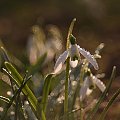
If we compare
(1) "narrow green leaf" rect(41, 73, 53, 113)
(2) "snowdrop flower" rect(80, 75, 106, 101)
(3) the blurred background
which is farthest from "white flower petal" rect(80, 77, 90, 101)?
(3) the blurred background


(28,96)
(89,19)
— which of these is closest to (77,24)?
(89,19)

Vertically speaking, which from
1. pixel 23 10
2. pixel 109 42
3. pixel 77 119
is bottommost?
pixel 77 119

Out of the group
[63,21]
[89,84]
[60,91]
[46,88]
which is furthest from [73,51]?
[63,21]

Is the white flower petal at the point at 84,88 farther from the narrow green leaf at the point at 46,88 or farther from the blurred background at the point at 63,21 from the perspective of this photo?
the blurred background at the point at 63,21

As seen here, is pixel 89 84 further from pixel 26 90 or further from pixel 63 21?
pixel 63 21

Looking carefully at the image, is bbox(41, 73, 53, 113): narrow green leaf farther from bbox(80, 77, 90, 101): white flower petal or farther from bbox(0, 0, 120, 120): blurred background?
bbox(0, 0, 120, 120): blurred background

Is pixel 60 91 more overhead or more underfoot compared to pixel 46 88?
more overhead

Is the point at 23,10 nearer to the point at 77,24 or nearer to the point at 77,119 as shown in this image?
the point at 77,24

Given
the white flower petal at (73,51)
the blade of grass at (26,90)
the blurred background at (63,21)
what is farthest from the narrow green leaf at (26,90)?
the blurred background at (63,21)
